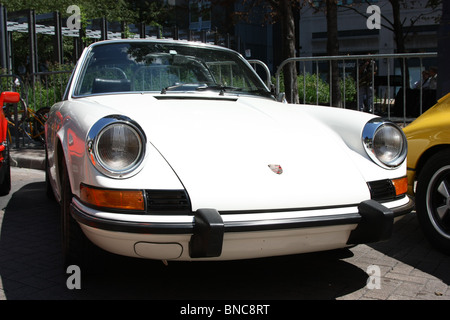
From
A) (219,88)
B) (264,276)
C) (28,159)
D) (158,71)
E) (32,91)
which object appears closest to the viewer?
(264,276)

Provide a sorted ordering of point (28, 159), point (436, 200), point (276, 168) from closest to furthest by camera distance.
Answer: point (276, 168) → point (436, 200) → point (28, 159)

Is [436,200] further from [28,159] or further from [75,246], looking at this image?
[28,159]

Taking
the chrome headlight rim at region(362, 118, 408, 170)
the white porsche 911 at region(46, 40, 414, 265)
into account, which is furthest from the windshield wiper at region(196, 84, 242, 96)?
the chrome headlight rim at region(362, 118, 408, 170)

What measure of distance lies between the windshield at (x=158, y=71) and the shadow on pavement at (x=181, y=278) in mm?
1242

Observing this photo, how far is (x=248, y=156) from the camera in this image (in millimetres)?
2779

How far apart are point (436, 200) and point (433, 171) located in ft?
0.69

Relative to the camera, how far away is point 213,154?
2.75 meters

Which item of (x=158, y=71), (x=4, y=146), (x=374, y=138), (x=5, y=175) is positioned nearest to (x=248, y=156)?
(x=374, y=138)

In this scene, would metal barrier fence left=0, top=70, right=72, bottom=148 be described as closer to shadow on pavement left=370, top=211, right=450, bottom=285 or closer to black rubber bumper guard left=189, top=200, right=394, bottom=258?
shadow on pavement left=370, top=211, right=450, bottom=285

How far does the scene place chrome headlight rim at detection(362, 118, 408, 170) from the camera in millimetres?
3037

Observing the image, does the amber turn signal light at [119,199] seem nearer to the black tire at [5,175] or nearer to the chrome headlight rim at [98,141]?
the chrome headlight rim at [98,141]
